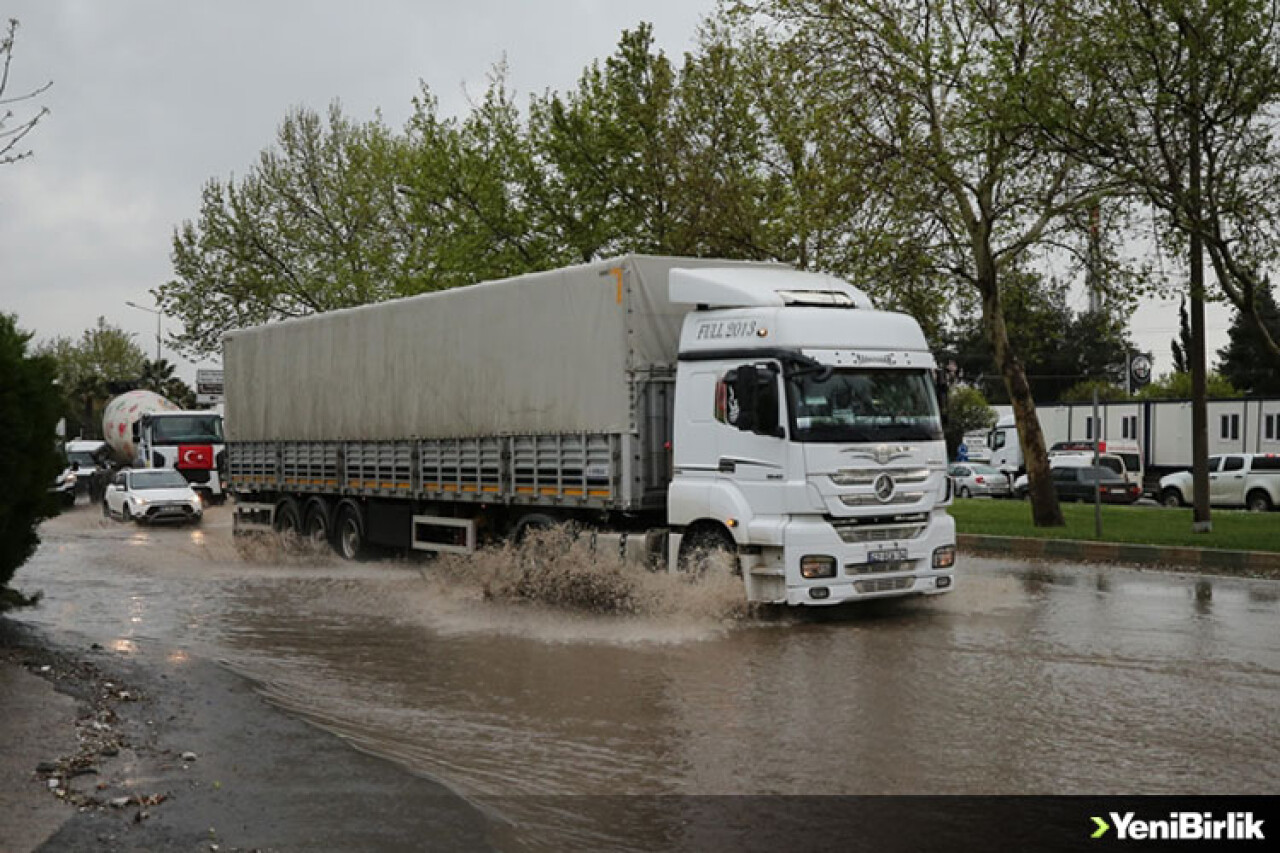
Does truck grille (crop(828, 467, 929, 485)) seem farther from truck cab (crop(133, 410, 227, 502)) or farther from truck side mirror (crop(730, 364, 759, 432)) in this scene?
truck cab (crop(133, 410, 227, 502))

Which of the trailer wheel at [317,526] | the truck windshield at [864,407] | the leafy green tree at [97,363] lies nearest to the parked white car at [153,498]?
the trailer wheel at [317,526]

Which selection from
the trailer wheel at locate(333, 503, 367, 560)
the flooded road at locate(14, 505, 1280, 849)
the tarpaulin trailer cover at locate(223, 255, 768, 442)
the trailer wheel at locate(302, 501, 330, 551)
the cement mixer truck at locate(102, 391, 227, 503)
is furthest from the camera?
the cement mixer truck at locate(102, 391, 227, 503)

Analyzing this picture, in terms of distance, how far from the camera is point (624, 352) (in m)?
12.6

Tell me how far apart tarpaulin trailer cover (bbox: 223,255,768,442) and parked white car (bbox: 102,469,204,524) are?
25.9 ft

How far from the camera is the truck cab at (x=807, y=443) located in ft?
36.7

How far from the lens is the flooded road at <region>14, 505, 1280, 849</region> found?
6.54m

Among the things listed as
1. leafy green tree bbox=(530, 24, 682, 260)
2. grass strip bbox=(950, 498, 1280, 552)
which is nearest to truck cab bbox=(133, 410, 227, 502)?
leafy green tree bbox=(530, 24, 682, 260)

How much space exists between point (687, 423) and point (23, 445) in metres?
5.70

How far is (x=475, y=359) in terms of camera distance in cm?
1512

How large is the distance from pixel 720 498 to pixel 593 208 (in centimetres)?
1708

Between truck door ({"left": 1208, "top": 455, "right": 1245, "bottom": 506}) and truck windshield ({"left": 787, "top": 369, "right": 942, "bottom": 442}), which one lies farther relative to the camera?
truck door ({"left": 1208, "top": 455, "right": 1245, "bottom": 506})

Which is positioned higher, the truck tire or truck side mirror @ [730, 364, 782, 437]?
truck side mirror @ [730, 364, 782, 437]

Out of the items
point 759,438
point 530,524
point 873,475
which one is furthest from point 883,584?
point 530,524

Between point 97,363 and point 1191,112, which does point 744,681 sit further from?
point 97,363
